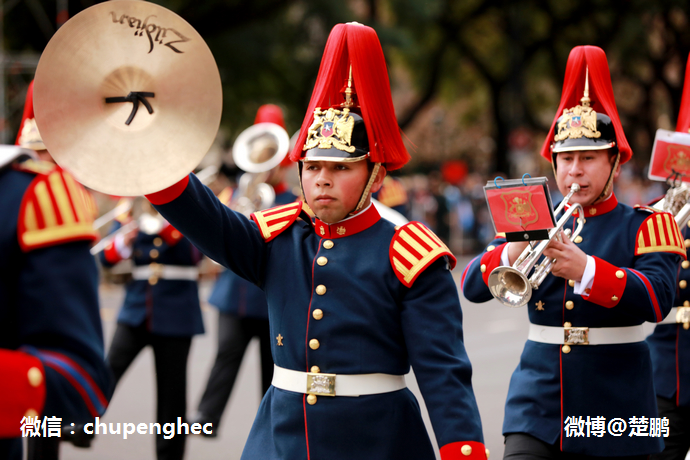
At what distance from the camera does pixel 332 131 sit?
9.81 ft

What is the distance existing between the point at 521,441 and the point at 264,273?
1.38 meters

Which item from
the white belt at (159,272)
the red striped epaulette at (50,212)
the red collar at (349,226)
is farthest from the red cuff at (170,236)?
the red striped epaulette at (50,212)

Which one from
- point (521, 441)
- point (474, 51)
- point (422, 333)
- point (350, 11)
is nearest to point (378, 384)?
point (422, 333)

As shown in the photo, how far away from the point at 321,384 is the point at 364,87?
39.3 inches

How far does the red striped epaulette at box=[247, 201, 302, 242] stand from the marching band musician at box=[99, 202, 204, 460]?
286cm

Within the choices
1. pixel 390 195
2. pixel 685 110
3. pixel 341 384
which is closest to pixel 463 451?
pixel 341 384

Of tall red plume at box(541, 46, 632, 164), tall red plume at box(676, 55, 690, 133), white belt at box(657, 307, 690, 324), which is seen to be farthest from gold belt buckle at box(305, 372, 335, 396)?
tall red plume at box(676, 55, 690, 133)

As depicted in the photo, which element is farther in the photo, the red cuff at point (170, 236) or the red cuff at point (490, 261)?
the red cuff at point (170, 236)

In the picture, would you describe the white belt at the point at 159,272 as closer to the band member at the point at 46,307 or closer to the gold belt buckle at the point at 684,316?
the gold belt buckle at the point at 684,316

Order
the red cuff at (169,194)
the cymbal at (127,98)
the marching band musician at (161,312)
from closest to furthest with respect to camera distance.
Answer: the cymbal at (127,98) → the red cuff at (169,194) → the marching band musician at (161,312)

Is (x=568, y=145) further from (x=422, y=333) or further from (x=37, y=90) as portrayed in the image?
(x=37, y=90)

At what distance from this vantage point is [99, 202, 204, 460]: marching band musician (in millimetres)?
5840

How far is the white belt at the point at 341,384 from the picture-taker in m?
2.90

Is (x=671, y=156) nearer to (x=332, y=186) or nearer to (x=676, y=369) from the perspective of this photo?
(x=676, y=369)
